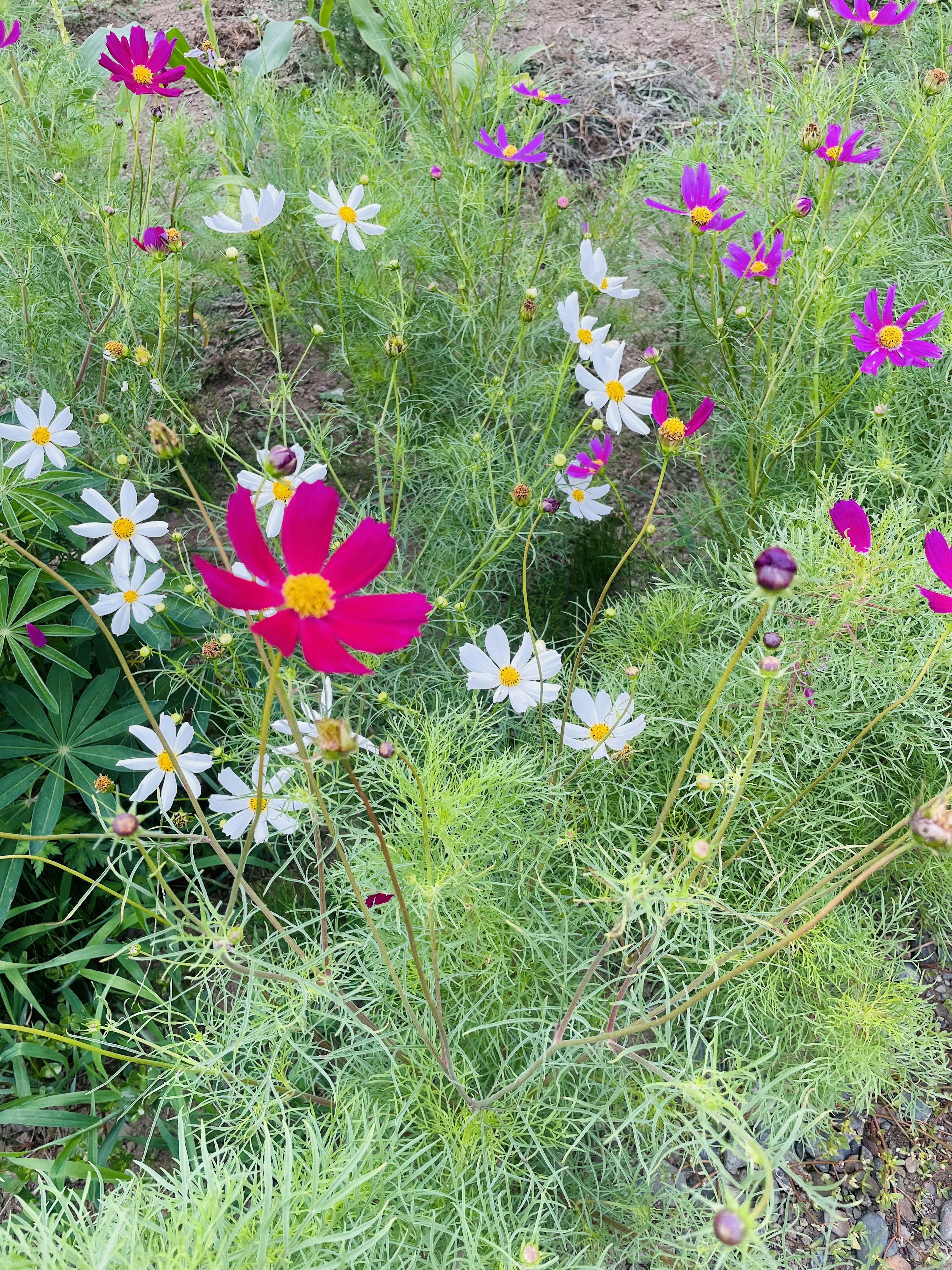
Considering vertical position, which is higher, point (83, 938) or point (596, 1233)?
point (596, 1233)

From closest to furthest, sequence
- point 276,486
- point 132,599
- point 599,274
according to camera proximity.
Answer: point 276,486, point 132,599, point 599,274

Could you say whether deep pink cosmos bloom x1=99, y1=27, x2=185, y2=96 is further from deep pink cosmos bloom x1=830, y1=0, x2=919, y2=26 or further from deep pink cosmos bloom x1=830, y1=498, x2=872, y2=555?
deep pink cosmos bloom x1=830, y1=498, x2=872, y2=555

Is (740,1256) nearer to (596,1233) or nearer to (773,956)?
(596,1233)

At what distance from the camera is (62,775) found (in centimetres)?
126

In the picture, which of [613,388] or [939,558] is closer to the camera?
[939,558]

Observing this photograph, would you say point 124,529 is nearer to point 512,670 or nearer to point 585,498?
point 512,670

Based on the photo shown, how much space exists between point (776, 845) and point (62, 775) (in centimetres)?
102

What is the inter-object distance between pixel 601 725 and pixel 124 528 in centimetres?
72

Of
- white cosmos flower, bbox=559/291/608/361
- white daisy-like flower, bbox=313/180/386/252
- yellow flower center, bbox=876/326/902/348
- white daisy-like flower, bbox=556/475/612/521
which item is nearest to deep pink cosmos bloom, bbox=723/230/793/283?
yellow flower center, bbox=876/326/902/348

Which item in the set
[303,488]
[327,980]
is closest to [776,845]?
[327,980]

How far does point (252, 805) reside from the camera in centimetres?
94

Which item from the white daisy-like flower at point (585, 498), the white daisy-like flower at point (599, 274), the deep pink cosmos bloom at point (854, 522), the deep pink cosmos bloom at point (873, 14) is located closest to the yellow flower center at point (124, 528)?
the white daisy-like flower at point (585, 498)

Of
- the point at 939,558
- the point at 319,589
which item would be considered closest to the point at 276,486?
the point at 319,589

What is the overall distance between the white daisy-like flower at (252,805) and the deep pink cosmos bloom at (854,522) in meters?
0.70
